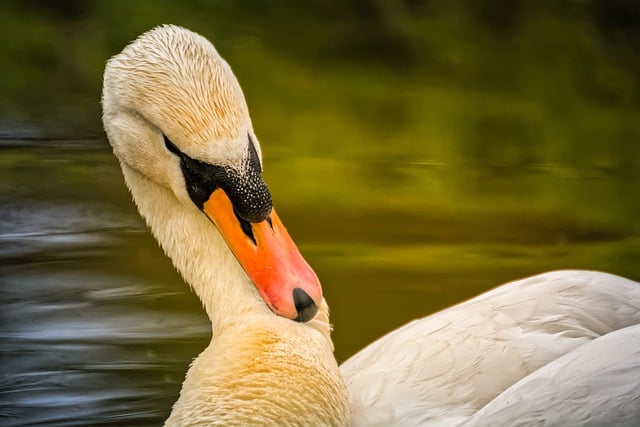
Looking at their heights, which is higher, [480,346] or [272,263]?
[272,263]

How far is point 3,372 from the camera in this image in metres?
2.00

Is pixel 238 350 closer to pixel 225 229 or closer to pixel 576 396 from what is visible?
pixel 225 229

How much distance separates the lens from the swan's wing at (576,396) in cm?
135

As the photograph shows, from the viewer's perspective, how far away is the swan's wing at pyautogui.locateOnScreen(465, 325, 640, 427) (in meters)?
1.35

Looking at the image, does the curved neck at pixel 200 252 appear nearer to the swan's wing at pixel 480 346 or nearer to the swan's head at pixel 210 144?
the swan's head at pixel 210 144

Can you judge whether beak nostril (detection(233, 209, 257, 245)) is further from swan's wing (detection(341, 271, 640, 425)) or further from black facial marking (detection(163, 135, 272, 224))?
swan's wing (detection(341, 271, 640, 425))

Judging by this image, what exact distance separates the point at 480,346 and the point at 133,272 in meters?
0.93

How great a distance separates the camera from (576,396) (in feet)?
4.45

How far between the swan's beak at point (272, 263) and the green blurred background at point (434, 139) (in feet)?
2.61

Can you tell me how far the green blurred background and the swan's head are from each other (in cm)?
69

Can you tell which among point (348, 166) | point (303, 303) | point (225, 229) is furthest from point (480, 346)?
point (348, 166)

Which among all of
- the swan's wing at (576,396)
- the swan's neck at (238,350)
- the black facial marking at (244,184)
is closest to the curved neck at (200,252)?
the swan's neck at (238,350)

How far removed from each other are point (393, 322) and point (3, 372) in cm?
78

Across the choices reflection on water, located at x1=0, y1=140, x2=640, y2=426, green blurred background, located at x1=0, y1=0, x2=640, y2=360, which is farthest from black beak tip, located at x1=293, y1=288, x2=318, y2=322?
green blurred background, located at x1=0, y1=0, x2=640, y2=360
